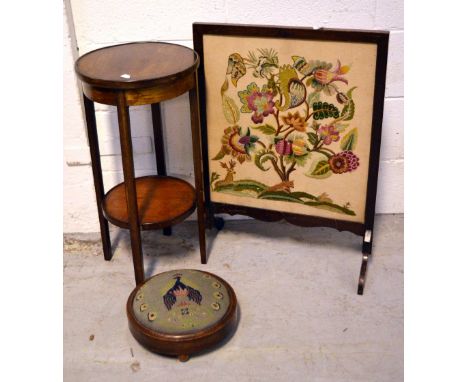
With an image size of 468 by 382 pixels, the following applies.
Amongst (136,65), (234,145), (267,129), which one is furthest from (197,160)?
(136,65)

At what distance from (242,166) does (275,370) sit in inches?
30.5

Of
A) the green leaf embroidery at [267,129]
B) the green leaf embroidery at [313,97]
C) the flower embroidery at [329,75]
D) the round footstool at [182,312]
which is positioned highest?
the flower embroidery at [329,75]

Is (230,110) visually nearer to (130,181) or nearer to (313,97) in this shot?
(313,97)

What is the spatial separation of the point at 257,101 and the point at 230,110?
108 mm

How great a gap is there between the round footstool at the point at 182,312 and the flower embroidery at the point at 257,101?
599mm

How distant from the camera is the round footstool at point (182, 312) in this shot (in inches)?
73.7

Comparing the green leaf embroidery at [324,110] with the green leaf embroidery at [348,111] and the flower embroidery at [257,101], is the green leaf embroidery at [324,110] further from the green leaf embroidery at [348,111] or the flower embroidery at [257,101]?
the flower embroidery at [257,101]

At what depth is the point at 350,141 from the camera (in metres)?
2.13

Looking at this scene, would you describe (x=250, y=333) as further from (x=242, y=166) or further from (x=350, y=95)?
(x=350, y=95)

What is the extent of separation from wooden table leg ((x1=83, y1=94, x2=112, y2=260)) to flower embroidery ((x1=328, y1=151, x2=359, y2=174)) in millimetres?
831

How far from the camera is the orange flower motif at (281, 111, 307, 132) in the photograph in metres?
2.16

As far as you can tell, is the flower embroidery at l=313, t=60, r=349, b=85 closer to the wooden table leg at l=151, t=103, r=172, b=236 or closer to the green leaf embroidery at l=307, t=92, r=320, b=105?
the green leaf embroidery at l=307, t=92, r=320, b=105

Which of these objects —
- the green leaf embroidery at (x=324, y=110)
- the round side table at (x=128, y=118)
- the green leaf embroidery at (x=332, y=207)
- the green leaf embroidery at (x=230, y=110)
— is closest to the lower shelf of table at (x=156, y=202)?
the round side table at (x=128, y=118)
